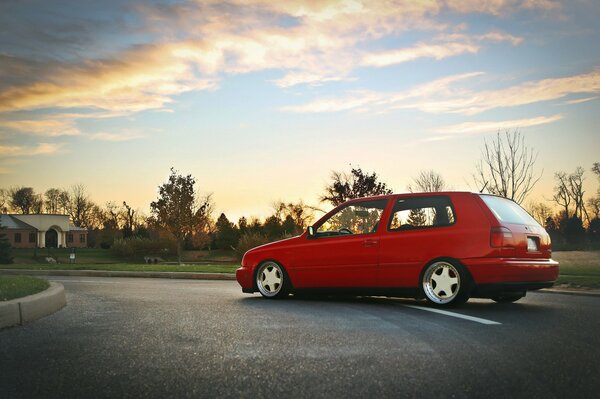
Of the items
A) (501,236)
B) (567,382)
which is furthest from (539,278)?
(567,382)

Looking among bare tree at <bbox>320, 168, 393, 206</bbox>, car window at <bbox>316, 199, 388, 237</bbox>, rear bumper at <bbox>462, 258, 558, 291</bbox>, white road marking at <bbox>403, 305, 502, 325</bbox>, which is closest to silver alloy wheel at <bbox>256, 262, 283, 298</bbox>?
car window at <bbox>316, 199, 388, 237</bbox>

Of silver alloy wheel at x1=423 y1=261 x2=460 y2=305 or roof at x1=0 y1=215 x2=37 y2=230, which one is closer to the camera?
silver alloy wheel at x1=423 y1=261 x2=460 y2=305

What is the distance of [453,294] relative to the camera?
→ 8.05 meters

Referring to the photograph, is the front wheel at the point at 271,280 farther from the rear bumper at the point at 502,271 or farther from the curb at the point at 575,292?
the curb at the point at 575,292

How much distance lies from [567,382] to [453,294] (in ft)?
14.0

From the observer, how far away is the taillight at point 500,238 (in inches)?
314

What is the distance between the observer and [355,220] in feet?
31.4

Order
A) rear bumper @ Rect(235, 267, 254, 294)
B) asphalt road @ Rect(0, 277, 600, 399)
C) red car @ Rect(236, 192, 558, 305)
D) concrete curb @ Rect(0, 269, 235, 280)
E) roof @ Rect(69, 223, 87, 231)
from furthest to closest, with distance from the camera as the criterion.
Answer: roof @ Rect(69, 223, 87, 231)
concrete curb @ Rect(0, 269, 235, 280)
rear bumper @ Rect(235, 267, 254, 294)
red car @ Rect(236, 192, 558, 305)
asphalt road @ Rect(0, 277, 600, 399)

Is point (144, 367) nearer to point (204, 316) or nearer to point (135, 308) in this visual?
point (204, 316)

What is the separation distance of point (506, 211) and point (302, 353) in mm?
4866

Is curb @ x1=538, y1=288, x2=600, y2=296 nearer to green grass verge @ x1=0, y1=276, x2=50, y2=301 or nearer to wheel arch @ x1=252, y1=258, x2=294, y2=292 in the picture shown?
wheel arch @ x1=252, y1=258, x2=294, y2=292

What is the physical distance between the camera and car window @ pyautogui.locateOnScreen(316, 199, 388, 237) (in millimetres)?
9227

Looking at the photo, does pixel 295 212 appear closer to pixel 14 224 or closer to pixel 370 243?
pixel 14 224

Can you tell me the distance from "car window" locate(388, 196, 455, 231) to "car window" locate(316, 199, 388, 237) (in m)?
0.29
